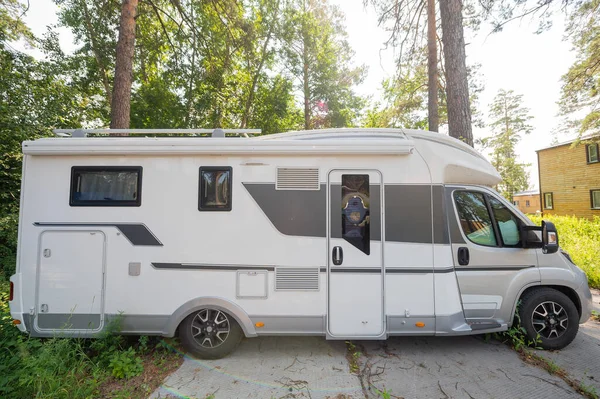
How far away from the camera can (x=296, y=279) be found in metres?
3.30

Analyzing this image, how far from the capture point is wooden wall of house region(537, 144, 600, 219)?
17578mm

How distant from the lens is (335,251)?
131 inches

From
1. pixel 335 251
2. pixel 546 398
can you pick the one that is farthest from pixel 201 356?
pixel 546 398

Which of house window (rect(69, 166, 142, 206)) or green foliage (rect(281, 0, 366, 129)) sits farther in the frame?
green foliage (rect(281, 0, 366, 129))

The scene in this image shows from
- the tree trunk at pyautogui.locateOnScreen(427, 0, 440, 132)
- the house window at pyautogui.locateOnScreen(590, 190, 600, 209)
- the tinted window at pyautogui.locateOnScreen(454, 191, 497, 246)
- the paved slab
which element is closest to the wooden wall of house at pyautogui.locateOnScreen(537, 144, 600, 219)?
the house window at pyautogui.locateOnScreen(590, 190, 600, 209)

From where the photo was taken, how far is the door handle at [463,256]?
343 centimetres

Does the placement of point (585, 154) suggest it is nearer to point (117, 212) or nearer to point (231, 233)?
point (231, 233)

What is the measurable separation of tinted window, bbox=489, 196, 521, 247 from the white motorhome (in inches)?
12.6

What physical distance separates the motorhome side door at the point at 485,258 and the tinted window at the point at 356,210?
108 cm

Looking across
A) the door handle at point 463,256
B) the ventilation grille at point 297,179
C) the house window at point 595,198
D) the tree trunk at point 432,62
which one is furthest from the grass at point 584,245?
the house window at point 595,198

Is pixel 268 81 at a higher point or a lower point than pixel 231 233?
higher

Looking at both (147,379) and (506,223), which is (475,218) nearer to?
(506,223)

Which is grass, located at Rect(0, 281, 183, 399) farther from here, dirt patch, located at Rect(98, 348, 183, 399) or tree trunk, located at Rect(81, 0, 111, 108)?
tree trunk, located at Rect(81, 0, 111, 108)

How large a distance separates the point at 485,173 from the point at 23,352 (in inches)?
235
